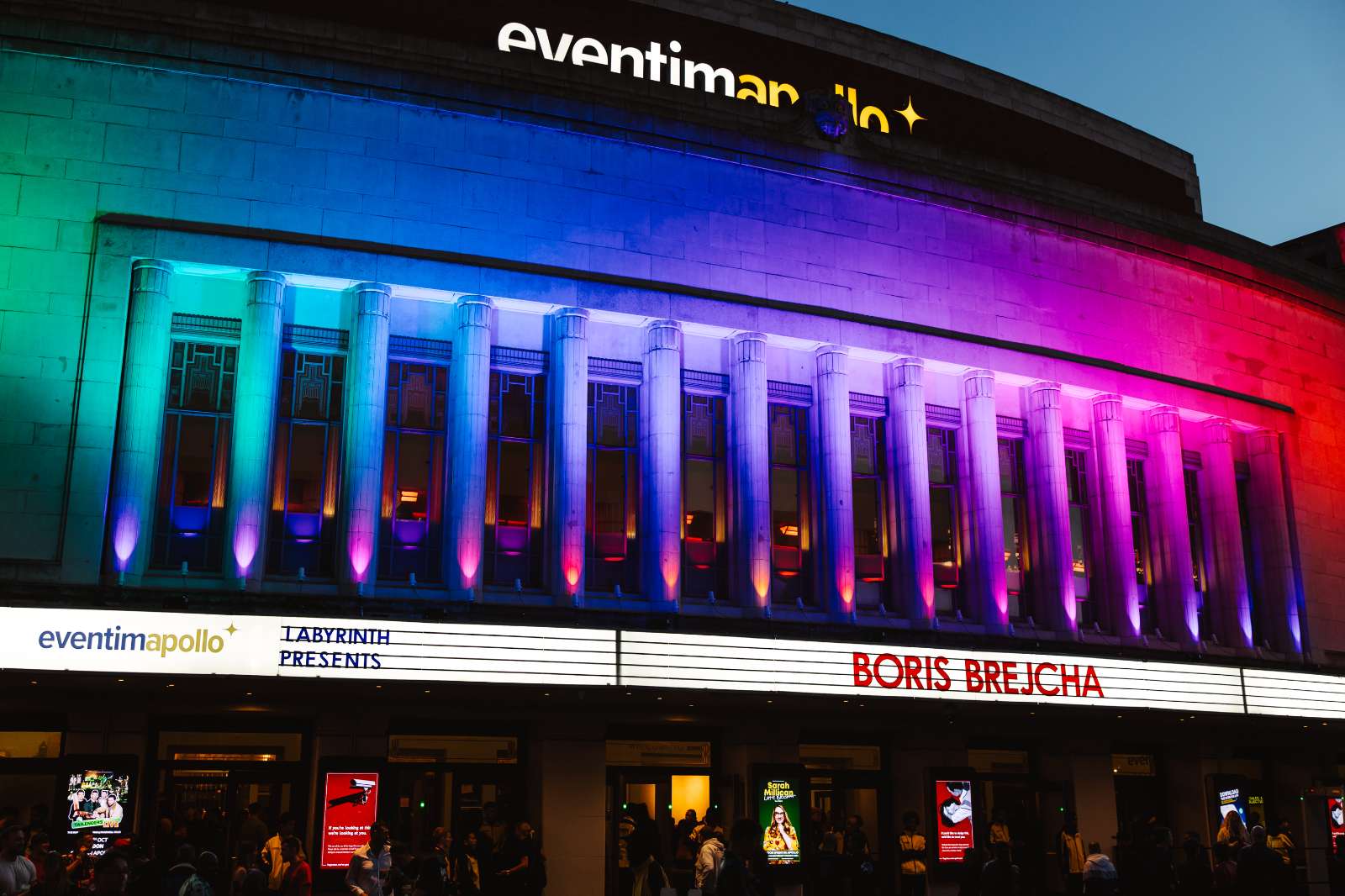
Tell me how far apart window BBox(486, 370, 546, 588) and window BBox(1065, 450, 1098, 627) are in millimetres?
11181

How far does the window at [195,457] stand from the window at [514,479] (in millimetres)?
4237

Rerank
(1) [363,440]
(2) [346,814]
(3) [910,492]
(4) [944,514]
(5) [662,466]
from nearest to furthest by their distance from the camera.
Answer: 1. (2) [346,814]
2. (1) [363,440]
3. (5) [662,466]
4. (3) [910,492]
5. (4) [944,514]

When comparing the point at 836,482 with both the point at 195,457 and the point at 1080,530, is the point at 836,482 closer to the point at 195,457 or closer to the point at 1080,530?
the point at 1080,530

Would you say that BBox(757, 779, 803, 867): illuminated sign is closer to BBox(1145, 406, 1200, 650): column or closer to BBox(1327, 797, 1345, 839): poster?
BBox(1145, 406, 1200, 650): column

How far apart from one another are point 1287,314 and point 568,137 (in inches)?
733

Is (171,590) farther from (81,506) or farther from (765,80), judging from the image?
(765,80)

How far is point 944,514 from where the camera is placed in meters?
24.8

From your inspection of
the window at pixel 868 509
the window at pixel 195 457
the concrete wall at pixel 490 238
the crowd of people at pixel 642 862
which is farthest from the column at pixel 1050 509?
the window at pixel 195 457

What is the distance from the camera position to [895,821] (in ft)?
75.0

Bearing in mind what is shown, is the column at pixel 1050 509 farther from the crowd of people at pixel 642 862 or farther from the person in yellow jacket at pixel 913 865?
the person in yellow jacket at pixel 913 865

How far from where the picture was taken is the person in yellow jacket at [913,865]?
2019 centimetres

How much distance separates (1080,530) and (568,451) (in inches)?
466

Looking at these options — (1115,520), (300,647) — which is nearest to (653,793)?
(300,647)

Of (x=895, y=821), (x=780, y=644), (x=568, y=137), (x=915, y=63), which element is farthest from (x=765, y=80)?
(x=895, y=821)
